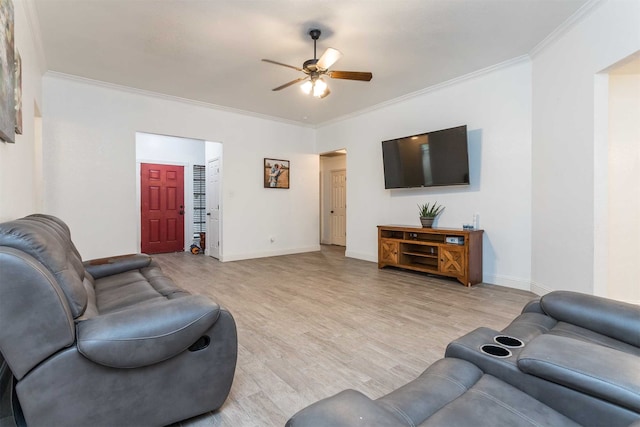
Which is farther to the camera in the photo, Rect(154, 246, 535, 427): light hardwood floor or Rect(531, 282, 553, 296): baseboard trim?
Rect(531, 282, 553, 296): baseboard trim

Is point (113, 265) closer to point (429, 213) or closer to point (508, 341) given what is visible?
point (508, 341)

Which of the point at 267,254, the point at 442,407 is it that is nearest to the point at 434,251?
the point at 267,254

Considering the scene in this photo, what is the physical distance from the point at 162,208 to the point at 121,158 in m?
2.49

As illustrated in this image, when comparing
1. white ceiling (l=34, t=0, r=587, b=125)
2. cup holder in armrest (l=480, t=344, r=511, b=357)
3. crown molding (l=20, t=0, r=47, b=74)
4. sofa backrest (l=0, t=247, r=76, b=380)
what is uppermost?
white ceiling (l=34, t=0, r=587, b=125)

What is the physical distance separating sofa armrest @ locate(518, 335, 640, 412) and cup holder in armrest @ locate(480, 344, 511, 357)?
12cm

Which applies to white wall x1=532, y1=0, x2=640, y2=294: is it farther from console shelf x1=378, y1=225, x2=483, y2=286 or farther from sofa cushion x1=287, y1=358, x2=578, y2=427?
sofa cushion x1=287, y1=358, x2=578, y2=427

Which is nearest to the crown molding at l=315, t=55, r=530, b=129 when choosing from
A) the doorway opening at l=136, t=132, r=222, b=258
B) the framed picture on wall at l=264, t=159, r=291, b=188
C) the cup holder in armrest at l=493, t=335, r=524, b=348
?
the framed picture on wall at l=264, t=159, r=291, b=188

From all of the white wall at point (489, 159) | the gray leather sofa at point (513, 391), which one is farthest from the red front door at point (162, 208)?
the gray leather sofa at point (513, 391)

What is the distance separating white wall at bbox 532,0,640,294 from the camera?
2639 mm

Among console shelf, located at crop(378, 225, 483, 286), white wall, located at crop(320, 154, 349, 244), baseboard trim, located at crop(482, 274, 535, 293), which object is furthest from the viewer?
white wall, located at crop(320, 154, 349, 244)

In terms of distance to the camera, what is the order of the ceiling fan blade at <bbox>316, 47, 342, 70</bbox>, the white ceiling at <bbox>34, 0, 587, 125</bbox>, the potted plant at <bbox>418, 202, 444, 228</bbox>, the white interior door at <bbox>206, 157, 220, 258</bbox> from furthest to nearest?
the white interior door at <bbox>206, 157, 220, 258</bbox> < the potted plant at <bbox>418, 202, 444, 228</bbox> < the ceiling fan blade at <bbox>316, 47, 342, 70</bbox> < the white ceiling at <bbox>34, 0, 587, 125</bbox>

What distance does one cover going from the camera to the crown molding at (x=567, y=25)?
8.85 ft

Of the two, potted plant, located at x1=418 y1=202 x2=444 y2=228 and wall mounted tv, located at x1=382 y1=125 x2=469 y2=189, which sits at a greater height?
wall mounted tv, located at x1=382 y1=125 x2=469 y2=189

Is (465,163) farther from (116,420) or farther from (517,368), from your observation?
(116,420)
